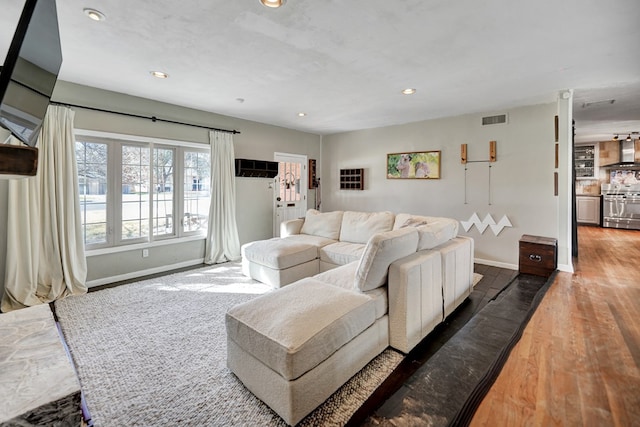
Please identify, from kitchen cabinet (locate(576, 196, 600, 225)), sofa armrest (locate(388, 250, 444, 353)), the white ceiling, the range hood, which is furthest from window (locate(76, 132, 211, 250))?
the range hood

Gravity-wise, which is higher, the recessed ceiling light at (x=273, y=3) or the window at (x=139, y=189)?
the recessed ceiling light at (x=273, y=3)

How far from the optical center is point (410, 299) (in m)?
2.23

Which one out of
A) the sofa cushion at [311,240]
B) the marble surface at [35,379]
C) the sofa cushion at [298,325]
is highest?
the sofa cushion at [311,240]

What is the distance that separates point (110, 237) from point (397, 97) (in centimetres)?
442

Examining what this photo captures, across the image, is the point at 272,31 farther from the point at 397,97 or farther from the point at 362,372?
the point at 362,372

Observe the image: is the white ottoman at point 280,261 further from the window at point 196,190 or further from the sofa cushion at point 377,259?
the sofa cushion at point 377,259

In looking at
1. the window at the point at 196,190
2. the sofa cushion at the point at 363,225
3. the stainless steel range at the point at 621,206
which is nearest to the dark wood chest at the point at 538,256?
the sofa cushion at the point at 363,225

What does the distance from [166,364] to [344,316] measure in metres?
1.41

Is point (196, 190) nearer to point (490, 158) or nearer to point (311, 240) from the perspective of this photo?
point (311, 240)

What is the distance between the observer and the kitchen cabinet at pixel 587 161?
8.28 m

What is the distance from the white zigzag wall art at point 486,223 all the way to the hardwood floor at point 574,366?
5.68ft

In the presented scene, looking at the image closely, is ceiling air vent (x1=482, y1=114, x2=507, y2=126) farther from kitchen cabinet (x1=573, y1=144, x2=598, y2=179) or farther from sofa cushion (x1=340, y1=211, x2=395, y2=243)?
kitchen cabinet (x1=573, y1=144, x2=598, y2=179)

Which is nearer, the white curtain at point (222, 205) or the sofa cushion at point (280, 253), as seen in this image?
the sofa cushion at point (280, 253)

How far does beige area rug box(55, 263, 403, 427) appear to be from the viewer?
1.67 meters
